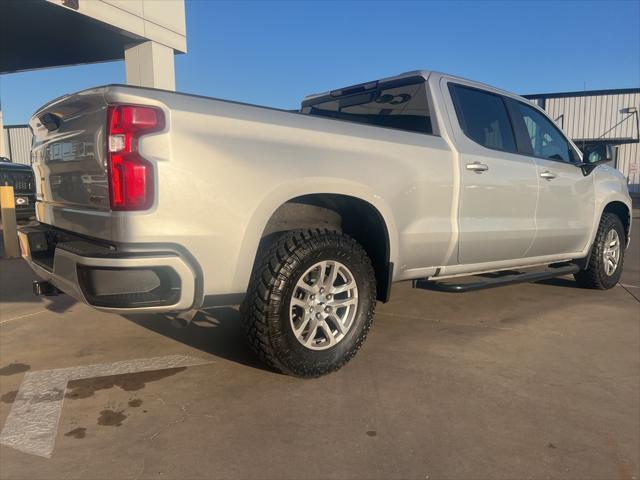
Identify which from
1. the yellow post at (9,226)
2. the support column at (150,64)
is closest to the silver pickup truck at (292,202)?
the yellow post at (9,226)

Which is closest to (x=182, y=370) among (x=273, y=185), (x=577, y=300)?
(x=273, y=185)

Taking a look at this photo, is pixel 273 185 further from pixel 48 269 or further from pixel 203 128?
pixel 48 269

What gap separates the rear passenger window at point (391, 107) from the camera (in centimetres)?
377

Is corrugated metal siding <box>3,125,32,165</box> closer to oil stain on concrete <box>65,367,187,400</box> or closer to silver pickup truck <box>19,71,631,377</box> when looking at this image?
silver pickup truck <box>19,71,631,377</box>

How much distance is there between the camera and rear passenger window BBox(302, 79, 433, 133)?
3771mm

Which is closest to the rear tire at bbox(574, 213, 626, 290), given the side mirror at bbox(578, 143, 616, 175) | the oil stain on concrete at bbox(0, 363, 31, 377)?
the side mirror at bbox(578, 143, 616, 175)

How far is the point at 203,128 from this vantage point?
236 centimetres

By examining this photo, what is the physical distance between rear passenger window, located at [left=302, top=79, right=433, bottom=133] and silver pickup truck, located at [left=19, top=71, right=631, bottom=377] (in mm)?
→ 14

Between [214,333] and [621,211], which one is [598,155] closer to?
[621,211]

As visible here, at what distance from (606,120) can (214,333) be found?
89.8 ft

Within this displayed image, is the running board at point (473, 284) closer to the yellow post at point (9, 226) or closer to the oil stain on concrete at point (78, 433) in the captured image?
the oil stain on concrete at point (78, 433)

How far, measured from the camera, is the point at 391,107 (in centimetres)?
403

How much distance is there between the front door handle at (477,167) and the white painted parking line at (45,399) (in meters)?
2.34

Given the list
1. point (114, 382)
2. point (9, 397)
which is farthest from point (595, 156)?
point (9, 397)
